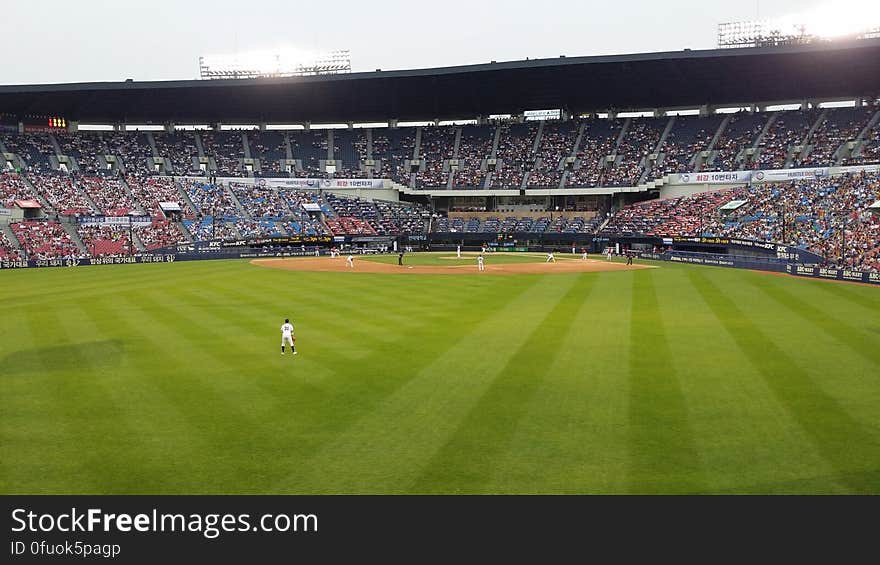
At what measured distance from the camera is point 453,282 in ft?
148

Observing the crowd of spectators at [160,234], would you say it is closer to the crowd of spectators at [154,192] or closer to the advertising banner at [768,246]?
the crowd of spectators at [154,192]

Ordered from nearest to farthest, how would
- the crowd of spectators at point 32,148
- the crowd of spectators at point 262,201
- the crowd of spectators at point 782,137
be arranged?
the crowd of spectators at point 782,137 → the crowd of spectators at point 32,148 → the crowd of spectators at point 262,201

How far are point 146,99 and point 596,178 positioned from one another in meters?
64.2

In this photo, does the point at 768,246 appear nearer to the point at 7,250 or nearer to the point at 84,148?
the point at 7,250

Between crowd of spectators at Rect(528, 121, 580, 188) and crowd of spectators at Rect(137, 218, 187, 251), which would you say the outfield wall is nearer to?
crowd of spectators at Rect(528, 121, 580, 188)

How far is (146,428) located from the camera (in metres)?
13.8

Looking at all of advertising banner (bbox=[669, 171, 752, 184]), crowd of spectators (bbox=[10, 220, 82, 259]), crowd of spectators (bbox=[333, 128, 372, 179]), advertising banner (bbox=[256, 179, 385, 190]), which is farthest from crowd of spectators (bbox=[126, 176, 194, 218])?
advertising banner (bbox=[669, 171, 752, 184])

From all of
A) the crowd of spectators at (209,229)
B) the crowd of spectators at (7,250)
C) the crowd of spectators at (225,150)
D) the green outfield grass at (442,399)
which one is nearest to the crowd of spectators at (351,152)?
the crowd of spectators at (225,150)

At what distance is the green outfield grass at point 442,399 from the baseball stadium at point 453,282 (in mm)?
111

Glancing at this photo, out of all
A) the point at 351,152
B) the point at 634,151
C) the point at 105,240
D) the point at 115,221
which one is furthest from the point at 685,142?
the point at 105,240

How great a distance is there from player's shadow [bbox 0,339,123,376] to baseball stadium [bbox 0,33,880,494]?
0.52 feet

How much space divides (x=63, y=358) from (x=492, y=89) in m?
79.1

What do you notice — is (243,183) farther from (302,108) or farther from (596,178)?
(596,178)

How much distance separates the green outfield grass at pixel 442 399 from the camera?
37.3 ft
